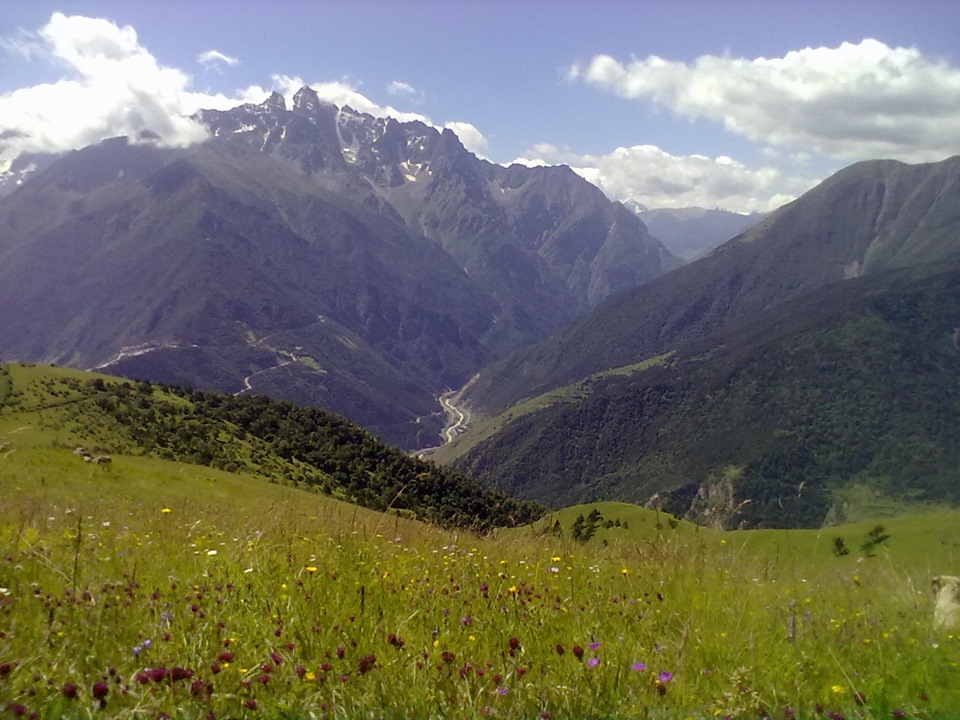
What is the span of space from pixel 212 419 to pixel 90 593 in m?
86.4

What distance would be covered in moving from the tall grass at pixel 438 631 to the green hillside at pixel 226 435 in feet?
139

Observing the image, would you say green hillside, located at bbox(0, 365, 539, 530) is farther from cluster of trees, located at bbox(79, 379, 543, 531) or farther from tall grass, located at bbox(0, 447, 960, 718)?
tall grass, located at bbox(0, 447, 960, 718)

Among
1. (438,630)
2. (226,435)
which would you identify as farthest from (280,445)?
(438,630)

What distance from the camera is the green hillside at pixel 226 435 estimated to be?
61750 millimetres

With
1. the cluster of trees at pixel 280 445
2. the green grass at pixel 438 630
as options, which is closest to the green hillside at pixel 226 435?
the cluster of trees at pixel 280 445

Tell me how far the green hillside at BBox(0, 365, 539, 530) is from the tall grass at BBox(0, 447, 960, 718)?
42402 millimetres

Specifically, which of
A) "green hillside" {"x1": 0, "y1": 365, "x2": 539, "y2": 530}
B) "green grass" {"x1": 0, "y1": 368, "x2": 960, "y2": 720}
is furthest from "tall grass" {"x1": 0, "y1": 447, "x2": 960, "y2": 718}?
"green hillside" {"x1": 0, "y1": 365, "x2": 539, "y2": 530}

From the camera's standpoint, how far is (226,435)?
80.1m

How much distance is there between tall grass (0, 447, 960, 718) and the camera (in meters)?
3.92

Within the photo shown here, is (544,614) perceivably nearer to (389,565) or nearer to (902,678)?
(389,565)

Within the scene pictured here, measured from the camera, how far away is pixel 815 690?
4598 mm

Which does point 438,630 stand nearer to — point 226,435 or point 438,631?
point 438,631

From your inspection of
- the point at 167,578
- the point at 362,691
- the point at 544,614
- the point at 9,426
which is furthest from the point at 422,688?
the point at 9,426

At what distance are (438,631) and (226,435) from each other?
266ft
